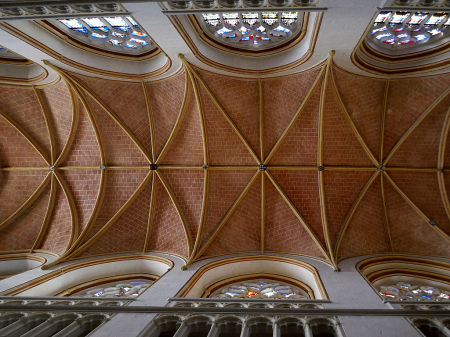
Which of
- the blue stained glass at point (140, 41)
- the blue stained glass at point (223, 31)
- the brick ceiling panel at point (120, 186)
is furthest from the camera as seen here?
the brick ceiling panel at point (120, 186)

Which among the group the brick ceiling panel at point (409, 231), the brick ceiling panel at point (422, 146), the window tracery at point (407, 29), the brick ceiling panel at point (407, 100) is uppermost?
the window tracery at point (407, 29)

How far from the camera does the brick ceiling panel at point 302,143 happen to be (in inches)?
457

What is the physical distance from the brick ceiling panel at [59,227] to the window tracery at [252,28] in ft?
30.7

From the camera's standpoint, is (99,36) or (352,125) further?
→ (352,125)

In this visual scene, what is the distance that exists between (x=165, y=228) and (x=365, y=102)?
31.6ft

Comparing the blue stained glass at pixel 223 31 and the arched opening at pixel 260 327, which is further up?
the blue stained glass at pixel 223 31

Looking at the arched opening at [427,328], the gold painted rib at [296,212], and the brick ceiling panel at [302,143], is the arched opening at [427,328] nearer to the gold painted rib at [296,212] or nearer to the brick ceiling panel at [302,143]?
the gold painted rib at [296,212]

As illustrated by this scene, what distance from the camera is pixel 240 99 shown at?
1155 cm

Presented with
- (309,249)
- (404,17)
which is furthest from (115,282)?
(404,17)

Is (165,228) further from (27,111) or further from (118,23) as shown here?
(118,23)

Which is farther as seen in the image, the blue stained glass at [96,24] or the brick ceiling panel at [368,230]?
the brick ceiling panel at [368,230]

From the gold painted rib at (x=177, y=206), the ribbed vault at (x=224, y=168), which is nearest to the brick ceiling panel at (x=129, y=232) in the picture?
the ribbed vault at (x=224, y=168)

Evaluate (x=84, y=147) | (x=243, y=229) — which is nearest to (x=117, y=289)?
(x=243, y=229)

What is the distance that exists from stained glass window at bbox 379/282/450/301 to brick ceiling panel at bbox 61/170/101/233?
38.1 feet
